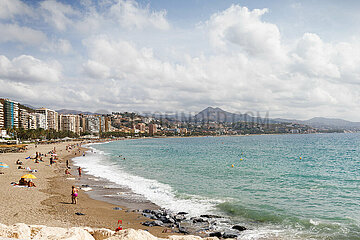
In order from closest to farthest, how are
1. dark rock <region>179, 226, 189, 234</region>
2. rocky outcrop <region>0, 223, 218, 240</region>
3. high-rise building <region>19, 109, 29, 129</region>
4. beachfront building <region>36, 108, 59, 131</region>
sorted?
rocky outcrop <region>0, 223, 218, 240</region> → dark rock <region>179, 226, 189, 234</region> → high-rise building <region>19, 109, 29, 129</region> → beachfront building <region>36, 108, 59, 131</region>

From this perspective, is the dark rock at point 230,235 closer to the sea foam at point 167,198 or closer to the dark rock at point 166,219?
the dark rock at point 166,219

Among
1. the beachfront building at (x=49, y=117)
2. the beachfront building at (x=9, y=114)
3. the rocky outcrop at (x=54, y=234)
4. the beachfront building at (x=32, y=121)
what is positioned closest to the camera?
the rocky outcrop at (x=54, y=234)

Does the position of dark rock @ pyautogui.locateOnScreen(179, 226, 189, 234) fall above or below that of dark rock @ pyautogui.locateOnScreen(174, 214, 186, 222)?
above

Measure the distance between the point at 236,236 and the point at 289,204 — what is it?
6.47 metres

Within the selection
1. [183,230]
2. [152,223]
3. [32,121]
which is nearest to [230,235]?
[183,230]

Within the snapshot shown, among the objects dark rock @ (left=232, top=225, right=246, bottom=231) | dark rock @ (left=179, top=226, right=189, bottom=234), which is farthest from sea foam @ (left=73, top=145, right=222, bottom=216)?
dark rock @ (left=232, top=225, right=246, bottom=231)

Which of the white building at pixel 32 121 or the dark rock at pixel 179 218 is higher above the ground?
the white building at pixel 32 121

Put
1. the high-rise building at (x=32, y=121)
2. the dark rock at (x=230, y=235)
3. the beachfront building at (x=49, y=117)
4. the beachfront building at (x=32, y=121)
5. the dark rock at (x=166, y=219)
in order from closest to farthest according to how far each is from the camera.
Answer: the dark rock at (x=230, y=235) < the dark rock at (x=166, y=219) < the beachfront building at (x=32, y=121) < the high-rise building at (x=32, y=121) < the beachfront building at (x=49, y=117)

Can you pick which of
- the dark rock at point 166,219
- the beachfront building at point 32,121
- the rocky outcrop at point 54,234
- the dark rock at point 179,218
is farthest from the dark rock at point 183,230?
the beachfront building at point 32,121

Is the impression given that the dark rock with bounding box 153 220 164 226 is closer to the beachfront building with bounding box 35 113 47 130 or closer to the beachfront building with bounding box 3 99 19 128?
the beachfront building with bounding box 3 99 19 128

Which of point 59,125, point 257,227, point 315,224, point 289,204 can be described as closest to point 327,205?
point 289,204

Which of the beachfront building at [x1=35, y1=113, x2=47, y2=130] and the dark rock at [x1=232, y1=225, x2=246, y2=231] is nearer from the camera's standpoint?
the dark rock at [x1=232, y1=225, x2=246, y2=231]

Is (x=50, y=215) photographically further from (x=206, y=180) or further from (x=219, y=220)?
(x=206, y=180)

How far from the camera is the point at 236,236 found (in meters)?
10.7
